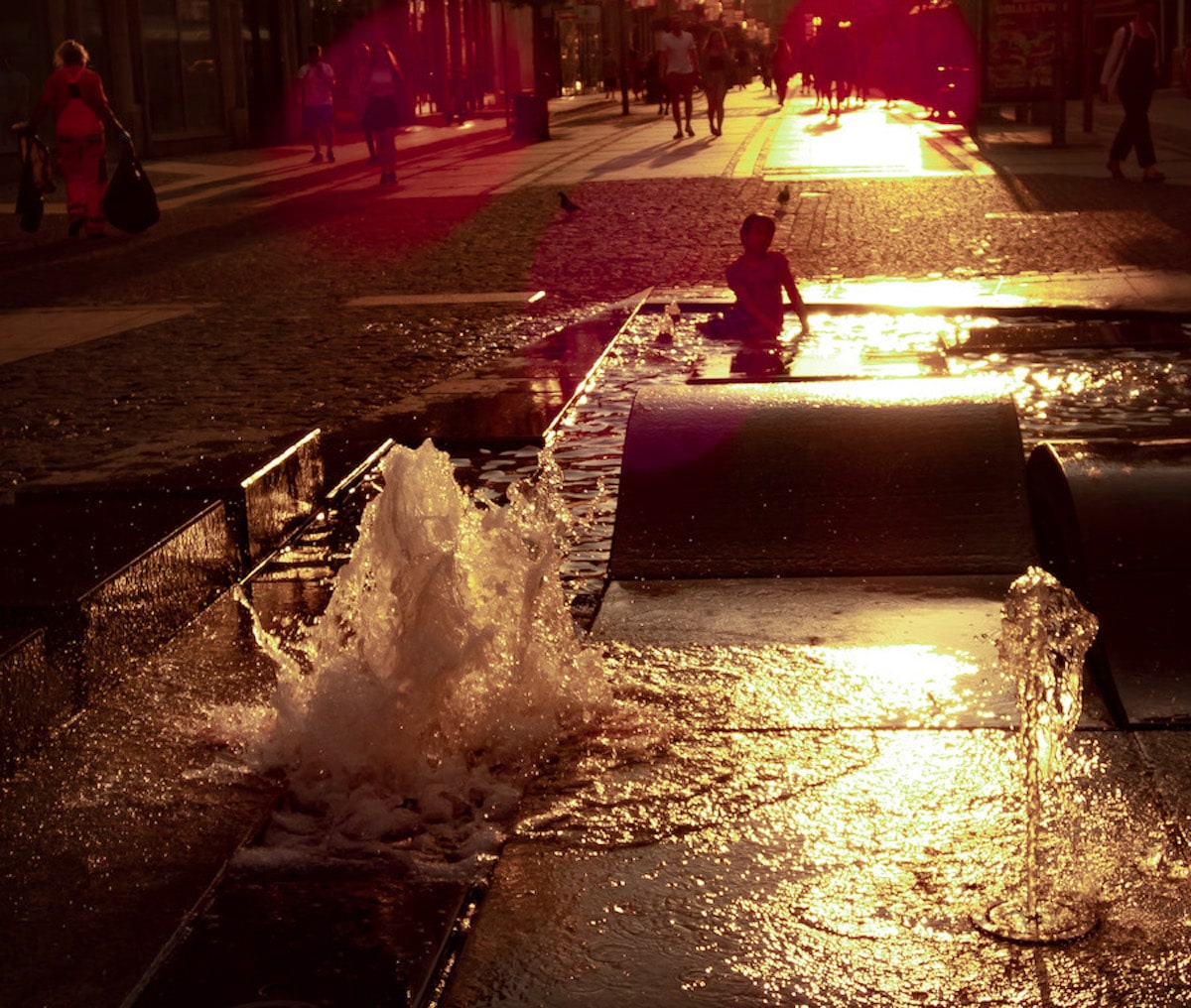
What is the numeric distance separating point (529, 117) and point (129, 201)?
1876 centimetres

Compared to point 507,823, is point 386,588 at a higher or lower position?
higher

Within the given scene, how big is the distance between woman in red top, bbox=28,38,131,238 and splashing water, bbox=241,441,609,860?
47.9 feet

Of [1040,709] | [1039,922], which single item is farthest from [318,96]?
[1039,922]

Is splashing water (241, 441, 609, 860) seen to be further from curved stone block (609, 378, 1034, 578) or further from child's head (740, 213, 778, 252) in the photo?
child's head (740, 213, 778, 252)

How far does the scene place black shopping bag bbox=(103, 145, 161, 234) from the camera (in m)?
16.9

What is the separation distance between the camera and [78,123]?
18.5 metres

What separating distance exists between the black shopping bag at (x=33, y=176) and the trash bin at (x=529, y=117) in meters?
17.8

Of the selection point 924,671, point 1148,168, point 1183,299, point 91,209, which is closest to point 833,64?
point 1148,168

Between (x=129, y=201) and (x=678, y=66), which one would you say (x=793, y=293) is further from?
(x=678, y=66)

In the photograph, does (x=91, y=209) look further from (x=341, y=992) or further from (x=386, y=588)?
(x=341, y=992)

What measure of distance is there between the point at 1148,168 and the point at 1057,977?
18.1 metres

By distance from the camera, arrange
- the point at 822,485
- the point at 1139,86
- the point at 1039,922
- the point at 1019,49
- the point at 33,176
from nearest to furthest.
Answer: the point at 1039,922 < the point at 822,485 < the point at 33,176 < the point at 1139,86 < the point at 1019,49

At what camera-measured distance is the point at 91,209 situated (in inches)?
757

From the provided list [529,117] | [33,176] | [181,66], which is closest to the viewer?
[33,176]
